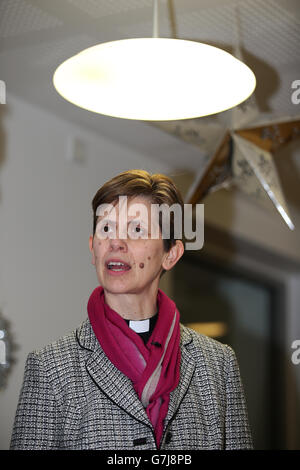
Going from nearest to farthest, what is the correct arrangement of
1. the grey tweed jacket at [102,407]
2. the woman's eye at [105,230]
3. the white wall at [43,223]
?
the grey tweed jacket at [102,407], the woman's eye at [105,230], the white wall at [43,223]

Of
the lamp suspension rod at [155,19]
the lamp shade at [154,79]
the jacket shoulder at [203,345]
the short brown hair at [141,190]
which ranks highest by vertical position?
the lamp suspension rod at [155,19]

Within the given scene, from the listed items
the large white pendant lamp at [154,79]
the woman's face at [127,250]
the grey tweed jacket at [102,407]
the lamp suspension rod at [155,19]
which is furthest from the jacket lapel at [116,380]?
the lamp suspension rod at [155,19]

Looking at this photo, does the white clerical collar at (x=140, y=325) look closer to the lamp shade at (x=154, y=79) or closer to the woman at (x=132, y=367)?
the woman at (x=132, y=367)

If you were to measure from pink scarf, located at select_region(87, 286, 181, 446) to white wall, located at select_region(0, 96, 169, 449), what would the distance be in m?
0.21

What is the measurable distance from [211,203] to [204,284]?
22.2 inches

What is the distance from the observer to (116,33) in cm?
159

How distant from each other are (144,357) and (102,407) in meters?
0.11

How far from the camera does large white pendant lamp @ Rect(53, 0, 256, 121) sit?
1326 mm

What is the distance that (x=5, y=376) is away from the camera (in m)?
1.54

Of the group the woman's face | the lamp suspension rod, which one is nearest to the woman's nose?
the woman's face

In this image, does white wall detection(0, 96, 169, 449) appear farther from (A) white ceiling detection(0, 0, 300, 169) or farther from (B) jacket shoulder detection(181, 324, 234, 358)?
(B) jacket shoulder detection(181, 324, 234, 358)

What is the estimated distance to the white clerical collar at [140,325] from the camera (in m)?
1.24

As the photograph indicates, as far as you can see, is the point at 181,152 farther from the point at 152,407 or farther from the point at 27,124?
the point at 152,407

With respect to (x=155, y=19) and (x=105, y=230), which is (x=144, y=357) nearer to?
(x=105, y=230)
